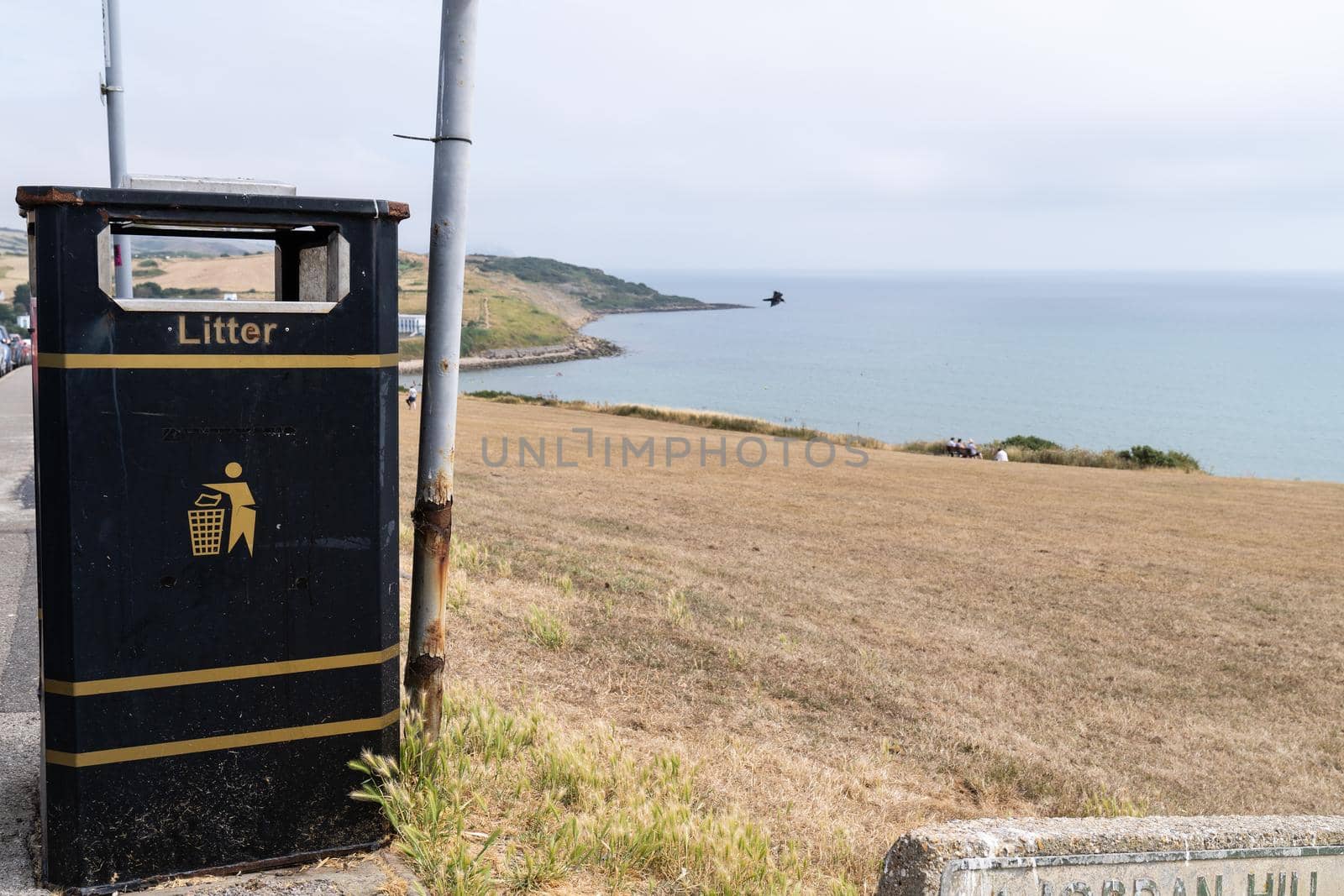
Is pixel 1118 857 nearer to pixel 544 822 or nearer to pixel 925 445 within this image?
pixel 544 822

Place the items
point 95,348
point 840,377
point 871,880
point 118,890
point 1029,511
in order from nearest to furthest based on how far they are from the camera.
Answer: point 95,348
point 118,890
point 871,880
point 1029,511
point 840,377

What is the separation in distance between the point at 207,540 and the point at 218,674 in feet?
1.44

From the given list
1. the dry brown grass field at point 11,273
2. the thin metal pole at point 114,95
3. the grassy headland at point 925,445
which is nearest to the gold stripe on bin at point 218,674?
the thin metal pole at point 114,95

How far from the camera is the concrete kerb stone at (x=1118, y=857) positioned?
10.8 feet

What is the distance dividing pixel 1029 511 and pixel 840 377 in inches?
3990

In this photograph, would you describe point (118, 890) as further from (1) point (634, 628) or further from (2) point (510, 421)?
(2) point (510, 421)

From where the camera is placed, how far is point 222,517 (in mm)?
3621

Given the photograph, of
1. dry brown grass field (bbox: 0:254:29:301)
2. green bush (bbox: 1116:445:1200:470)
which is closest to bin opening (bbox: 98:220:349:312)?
green bush (bbox: 1116:445:1200:470)

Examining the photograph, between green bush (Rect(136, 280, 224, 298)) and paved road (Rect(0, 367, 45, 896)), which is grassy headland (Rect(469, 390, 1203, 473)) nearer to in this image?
green bush (Rect(136, 280, 224, 298))

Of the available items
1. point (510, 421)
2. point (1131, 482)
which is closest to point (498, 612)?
point (1131, 482)

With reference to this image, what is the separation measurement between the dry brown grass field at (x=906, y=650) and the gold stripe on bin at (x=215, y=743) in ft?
7.00

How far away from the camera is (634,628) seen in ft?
28.8

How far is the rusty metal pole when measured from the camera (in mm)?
4578

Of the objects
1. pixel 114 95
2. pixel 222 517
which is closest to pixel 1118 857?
pixel 222 517
